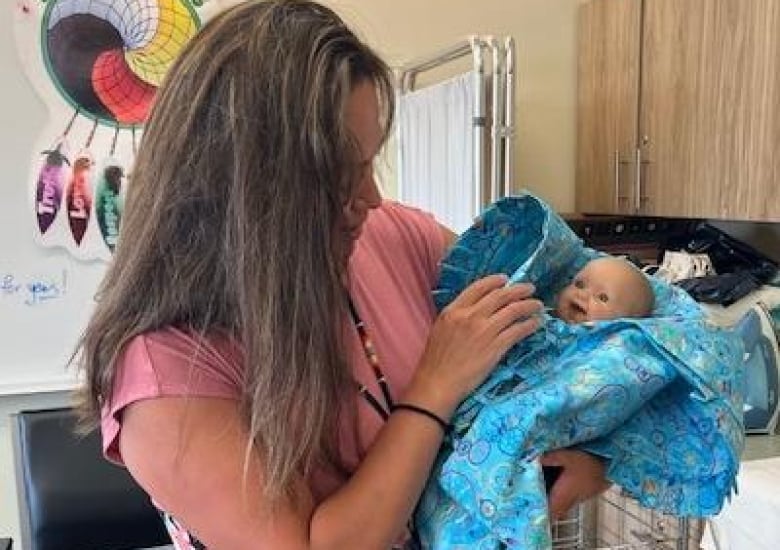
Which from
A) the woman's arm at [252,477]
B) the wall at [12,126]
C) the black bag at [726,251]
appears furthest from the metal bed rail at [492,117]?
the wall at [12,126]

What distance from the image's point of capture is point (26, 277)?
2289 millimetres

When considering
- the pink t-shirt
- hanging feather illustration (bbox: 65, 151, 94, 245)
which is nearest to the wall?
hanging feather illustration (bbox: 65, 151, 94, 245)

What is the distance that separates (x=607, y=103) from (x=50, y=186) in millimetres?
1666

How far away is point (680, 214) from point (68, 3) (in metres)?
1.76

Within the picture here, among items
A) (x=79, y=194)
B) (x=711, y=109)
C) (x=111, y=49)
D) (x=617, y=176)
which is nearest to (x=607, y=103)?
(x=617, y=176)

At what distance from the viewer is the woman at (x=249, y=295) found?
72 centimetres

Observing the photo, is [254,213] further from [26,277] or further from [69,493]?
[26,277]

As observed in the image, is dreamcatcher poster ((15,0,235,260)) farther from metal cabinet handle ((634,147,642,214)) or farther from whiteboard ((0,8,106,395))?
metal cabinet handle ((634,147,642,214))

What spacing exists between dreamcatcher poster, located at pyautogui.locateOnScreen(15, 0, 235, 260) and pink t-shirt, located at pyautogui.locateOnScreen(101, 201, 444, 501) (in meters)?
1.45

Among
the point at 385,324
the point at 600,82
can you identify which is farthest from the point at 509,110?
the point at 385,324

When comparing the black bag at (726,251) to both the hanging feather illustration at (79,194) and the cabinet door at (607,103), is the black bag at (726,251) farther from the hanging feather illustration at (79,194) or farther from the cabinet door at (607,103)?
the hanging feather illustration at (79,194)

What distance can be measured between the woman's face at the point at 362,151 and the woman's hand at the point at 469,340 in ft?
0.46

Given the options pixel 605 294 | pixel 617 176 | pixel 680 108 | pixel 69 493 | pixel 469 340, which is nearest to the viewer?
pixel 469 340

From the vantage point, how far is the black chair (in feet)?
4.73
